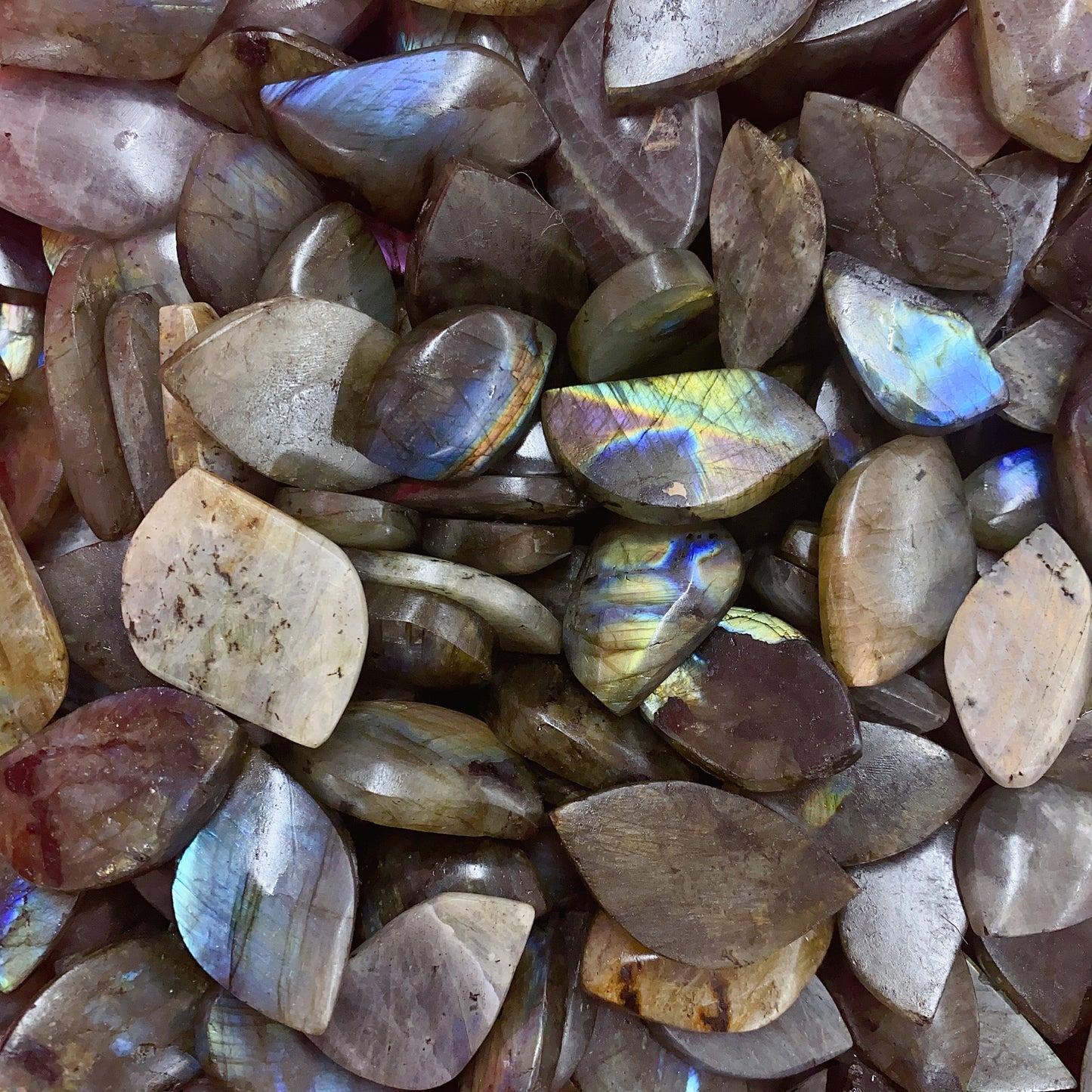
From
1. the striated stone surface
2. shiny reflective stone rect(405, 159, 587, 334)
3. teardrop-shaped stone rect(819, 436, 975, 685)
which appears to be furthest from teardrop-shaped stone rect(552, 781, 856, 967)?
shiny reflective stone rect(405, 159, 587, 334)

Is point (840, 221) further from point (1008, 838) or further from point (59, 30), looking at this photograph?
point (59, 30)

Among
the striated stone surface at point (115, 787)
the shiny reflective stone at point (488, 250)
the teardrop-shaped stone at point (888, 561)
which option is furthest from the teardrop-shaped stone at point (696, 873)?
the shiny reflective stone at point (488, 250)

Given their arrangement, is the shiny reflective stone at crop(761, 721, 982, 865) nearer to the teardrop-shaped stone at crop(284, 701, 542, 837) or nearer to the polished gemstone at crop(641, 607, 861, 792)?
the polished gemstone at crop(641, 607, 861, 792)

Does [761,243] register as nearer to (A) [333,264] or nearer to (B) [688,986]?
(A) [333,264]

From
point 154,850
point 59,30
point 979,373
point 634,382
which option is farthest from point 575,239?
point 154,850

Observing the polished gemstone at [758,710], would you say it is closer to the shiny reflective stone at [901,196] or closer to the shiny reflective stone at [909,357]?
the shiny reflective stone at [909,357]
